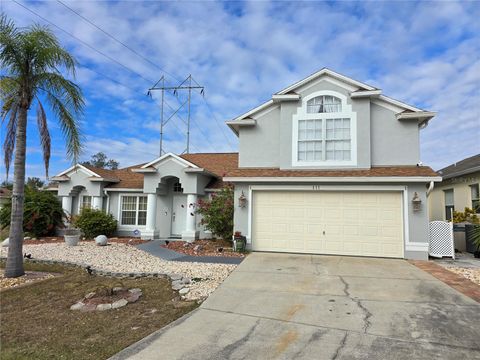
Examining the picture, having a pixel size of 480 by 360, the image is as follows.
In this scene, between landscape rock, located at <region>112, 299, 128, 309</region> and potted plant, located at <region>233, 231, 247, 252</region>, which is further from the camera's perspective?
potted plant, located at <region>233, 231, 247, 252</region>

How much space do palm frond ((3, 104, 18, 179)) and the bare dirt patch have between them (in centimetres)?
644

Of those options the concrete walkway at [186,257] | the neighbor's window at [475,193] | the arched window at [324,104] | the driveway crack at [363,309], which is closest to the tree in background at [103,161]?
the concrete walkway at [186,257]

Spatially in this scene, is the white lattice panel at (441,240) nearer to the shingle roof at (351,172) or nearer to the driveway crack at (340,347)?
the shingle roof at (351,172)

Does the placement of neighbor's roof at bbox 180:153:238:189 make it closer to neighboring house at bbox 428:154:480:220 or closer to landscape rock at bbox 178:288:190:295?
landscape rock at bbox 178:288:190:295

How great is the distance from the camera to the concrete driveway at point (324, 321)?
14.1 feet

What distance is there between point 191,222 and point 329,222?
271 inches

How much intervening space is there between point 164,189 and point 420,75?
13056 millimetres

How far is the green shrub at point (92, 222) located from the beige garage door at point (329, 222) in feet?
28.3

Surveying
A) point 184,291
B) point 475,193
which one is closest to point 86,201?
point 184,291

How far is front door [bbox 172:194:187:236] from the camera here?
1672 cm

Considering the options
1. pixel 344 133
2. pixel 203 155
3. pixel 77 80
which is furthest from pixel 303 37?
pixel 203 155

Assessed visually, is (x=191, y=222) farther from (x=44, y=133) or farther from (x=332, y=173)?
(x=44, y=133)

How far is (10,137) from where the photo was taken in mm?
8711

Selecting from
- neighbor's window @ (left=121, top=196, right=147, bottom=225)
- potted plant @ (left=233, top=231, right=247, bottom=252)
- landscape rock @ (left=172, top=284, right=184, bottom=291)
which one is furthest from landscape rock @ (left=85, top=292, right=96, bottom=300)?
neighbor's window @ (left=121, top=196, right=147, bottom=225)
